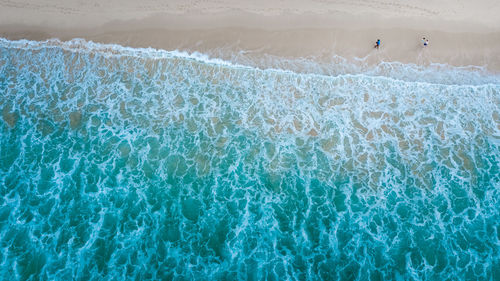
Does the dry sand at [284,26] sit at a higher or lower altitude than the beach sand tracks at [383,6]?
lower

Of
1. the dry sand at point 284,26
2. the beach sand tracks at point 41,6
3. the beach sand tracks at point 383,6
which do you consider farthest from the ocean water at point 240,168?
the beach sand tracks at point 383,6

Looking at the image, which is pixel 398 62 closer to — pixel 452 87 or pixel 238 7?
pixel 452 87

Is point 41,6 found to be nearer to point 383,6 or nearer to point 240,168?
point 240,168

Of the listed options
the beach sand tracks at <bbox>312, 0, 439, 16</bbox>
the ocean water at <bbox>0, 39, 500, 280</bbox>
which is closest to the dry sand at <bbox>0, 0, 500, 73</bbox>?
the beach sand tracks at <bbox>312, 0, 439, 16</bbox>

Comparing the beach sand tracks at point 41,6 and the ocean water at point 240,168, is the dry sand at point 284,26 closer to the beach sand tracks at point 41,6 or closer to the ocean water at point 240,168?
the beach sand tracks at point 41,6

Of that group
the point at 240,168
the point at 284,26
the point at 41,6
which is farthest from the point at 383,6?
the point at 41,6

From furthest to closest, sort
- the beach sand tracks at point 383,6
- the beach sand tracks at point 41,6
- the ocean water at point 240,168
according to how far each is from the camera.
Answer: the beach sand tracks at point 41,6
the beach sand tracks at point 383,6
the ocean water at point 240,168

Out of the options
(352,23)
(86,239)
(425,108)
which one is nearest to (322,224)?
(425,108)
